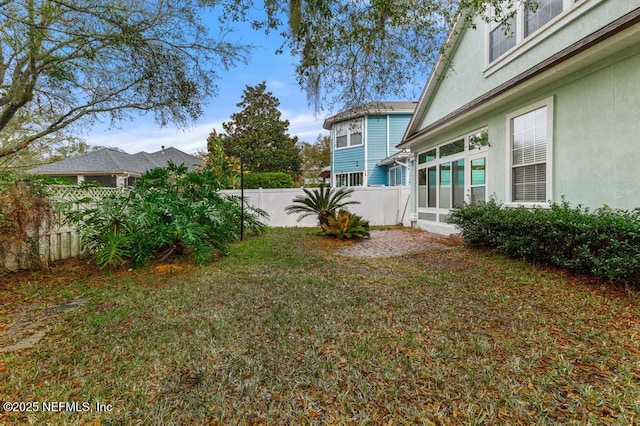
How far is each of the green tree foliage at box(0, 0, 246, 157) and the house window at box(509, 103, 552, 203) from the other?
548cm

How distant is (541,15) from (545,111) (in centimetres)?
209

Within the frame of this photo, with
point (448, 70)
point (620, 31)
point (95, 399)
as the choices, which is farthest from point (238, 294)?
point (448, 70)

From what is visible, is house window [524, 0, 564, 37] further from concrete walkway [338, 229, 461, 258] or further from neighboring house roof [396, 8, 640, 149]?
concrete walkway [338, 229, 461, 258]

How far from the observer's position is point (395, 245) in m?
7.49

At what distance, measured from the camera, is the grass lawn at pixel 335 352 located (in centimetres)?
185

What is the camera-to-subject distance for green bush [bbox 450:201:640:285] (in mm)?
3555

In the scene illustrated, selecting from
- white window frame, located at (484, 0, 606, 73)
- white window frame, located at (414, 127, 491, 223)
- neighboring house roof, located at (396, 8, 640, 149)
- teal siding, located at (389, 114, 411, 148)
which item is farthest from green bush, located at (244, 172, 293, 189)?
white window frame, located at (484, 0, 606, 73)

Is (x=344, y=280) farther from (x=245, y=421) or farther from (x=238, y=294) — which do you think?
(x=245, y=421)

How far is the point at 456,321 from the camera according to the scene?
3041 millimetres

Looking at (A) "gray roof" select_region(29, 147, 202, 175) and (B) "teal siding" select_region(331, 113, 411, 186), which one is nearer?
(A) "gray roof" select_region(29, 147, 202, 175)

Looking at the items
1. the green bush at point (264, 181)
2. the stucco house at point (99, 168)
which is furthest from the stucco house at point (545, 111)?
the stucco house at point (99, 168)

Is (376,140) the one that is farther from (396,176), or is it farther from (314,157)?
(314,157)

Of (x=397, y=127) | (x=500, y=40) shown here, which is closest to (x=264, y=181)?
(x=397, y=127)

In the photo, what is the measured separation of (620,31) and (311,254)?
18.6 feet
